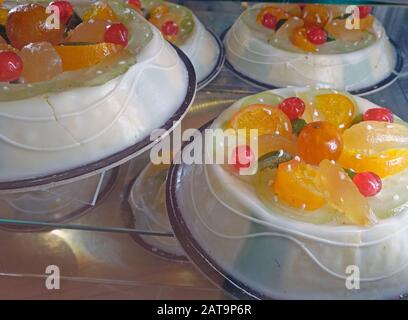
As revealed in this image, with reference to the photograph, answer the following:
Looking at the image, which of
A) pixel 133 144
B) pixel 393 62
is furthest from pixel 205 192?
pixel 393 62

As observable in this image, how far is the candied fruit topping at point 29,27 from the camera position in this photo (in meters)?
1.54

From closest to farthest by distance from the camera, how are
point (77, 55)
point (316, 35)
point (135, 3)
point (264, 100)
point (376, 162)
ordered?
point (376, 162), point (77, 55), point (264, 100), point (316, 35), point (135, 3)

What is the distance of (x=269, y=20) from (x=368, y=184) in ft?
3.79

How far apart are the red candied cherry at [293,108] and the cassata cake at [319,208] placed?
0.34ft

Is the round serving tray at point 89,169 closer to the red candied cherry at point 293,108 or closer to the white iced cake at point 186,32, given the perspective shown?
the red candied cherry at point 293,108

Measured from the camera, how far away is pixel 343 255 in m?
1.24

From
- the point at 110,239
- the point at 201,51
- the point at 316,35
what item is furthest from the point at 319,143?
the point at 201,51

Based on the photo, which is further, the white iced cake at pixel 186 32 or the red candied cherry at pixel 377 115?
the white iced cake at pixel 186 32

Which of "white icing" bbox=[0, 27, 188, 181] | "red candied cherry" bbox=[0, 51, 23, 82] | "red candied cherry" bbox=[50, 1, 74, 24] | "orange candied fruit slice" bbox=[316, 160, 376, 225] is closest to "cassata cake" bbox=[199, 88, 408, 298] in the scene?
"orange candied fruit slice" bbox=[316, 160, 376, 225]

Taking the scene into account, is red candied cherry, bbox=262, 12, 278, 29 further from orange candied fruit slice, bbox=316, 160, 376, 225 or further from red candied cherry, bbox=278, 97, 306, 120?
orange candied fruit slice, bbox=316, 160, 376, 225

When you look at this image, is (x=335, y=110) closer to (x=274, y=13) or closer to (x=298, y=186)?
(x=298, y=186)

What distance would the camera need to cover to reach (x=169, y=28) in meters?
2.15

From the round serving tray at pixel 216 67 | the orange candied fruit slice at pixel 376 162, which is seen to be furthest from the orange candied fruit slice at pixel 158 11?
the orange candied fruit slice at pixel 376 162
